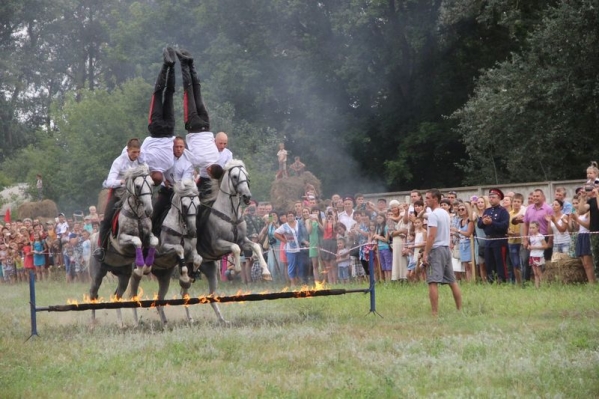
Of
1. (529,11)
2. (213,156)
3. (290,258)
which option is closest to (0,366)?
(213,156)

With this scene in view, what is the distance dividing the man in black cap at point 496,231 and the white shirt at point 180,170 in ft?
20.6

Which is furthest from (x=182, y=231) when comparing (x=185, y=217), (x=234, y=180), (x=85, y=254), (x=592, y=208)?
(x=85, y=254)

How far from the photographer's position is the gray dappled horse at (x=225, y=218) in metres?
16.5

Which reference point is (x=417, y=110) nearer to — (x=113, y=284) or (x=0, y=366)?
(x=113, y=284)

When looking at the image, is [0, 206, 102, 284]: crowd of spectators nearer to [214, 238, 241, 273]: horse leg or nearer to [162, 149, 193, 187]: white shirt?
[162, 149, 193, 187]: white shirt

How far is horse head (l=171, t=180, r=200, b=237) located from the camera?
16.5 m

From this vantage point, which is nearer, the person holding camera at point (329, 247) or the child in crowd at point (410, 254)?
the child in crowd at point (410, 254)

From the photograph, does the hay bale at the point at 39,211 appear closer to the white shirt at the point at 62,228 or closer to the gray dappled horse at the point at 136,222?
the white shirt at the point at 62,228

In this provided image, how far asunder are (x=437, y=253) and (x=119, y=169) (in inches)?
208

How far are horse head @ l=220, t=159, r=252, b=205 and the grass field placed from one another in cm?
213

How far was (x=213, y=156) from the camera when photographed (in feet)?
55.9

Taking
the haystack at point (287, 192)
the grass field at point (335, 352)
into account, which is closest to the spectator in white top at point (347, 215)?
the haystack at point (287, 192)

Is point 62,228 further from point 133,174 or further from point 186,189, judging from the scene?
point 133,174

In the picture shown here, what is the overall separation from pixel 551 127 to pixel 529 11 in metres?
5.30
